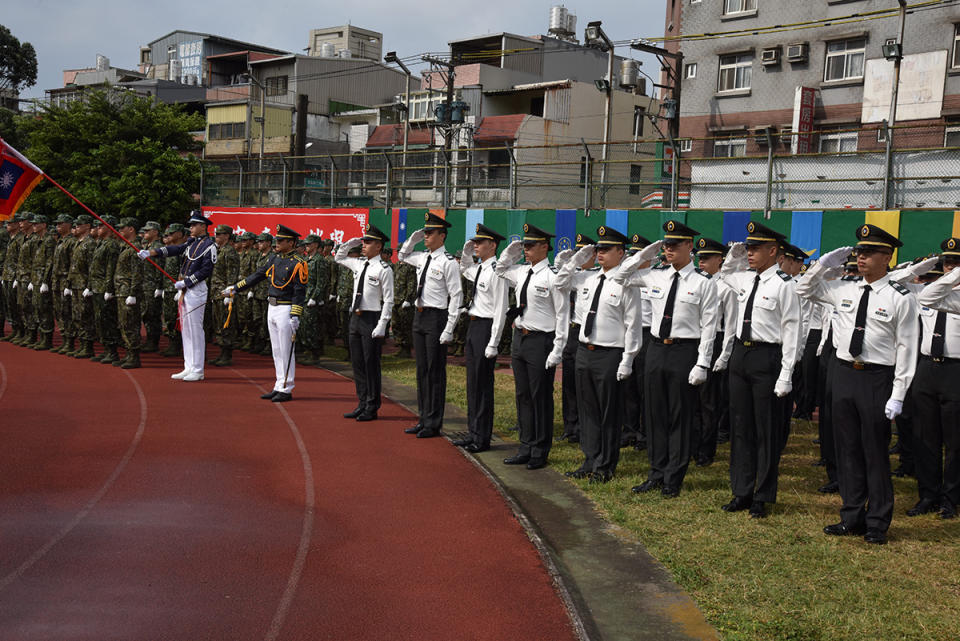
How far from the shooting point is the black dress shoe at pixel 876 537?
21.2 ft

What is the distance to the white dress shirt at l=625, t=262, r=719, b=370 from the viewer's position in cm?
729

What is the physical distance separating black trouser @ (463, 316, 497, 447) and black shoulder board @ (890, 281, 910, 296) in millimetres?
3859

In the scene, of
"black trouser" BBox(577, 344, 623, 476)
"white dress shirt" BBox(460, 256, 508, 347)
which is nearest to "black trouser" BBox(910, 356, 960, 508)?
"black trouser" BBox(577, 344, 623, 476)

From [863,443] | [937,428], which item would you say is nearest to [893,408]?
[863,443]

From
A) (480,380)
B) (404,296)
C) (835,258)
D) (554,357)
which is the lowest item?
(480,380)

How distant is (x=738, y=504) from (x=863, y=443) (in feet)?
3.66

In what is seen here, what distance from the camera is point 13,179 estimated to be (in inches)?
511

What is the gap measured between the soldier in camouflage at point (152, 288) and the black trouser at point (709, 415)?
27.6 feet

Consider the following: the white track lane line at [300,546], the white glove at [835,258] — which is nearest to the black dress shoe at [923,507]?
the white glove at [835,258]

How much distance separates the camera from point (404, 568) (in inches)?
230

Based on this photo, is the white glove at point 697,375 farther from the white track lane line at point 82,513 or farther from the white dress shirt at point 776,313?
the white track lane line at point 82,513

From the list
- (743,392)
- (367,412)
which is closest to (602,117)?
(367,412)

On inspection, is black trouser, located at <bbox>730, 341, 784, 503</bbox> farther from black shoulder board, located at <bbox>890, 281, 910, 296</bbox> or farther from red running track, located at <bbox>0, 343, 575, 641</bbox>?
→ red running track, located at <bbox>0, 343, 575, 641</bbox>

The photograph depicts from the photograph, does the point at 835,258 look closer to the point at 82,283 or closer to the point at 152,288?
the point at 152,288
